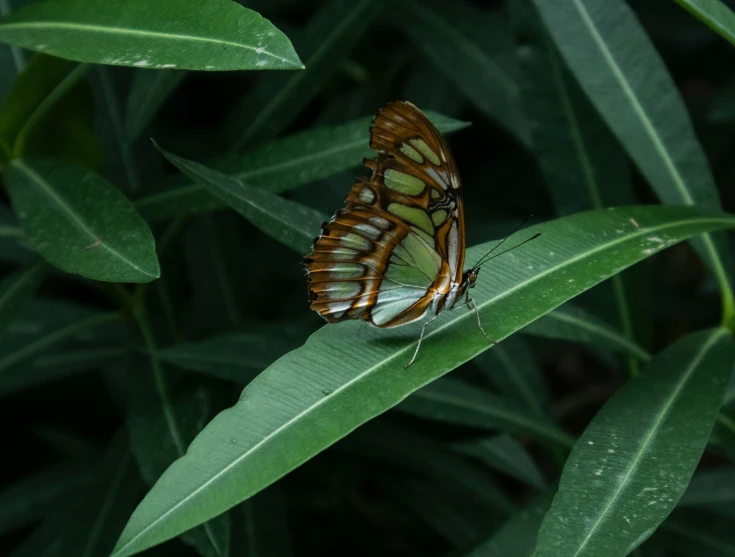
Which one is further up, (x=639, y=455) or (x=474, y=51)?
(x=474, y=51)

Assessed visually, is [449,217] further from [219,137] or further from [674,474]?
[219,137]

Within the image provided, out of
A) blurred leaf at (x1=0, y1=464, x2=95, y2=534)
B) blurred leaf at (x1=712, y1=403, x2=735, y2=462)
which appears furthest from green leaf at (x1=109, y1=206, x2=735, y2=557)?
blurred leaf at (x1=0, y1=464, x2=95, y2=534)

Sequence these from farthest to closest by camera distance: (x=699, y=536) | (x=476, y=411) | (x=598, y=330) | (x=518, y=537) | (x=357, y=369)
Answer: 1. (x=699, y=536)
2. (x=476, y=411)
3. (x=598, y=330)
4. (x=518, y=537)
5. (x=357, y=369)

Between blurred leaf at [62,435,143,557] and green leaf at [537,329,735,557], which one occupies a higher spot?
green leaf at [537,329,735,557]

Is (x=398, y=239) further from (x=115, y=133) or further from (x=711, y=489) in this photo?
(x=711, y=489)

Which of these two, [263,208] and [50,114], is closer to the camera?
[263,208]

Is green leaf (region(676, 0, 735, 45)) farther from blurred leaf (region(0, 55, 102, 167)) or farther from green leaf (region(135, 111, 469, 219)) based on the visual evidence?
blurred leaf (region(0, 55, 102, 167))

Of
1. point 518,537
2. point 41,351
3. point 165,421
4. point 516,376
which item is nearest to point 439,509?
point 516,376
